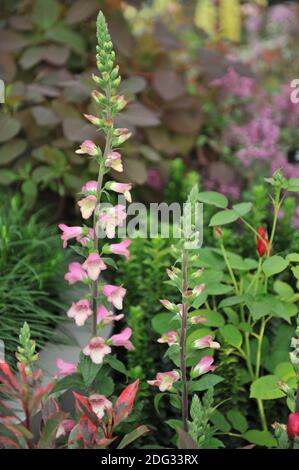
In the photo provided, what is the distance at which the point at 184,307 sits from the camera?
1092 mm

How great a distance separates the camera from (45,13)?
2.10 meters

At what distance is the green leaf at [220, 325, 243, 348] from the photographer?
1.31 m

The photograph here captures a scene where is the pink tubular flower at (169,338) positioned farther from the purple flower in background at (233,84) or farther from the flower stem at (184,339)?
the purple flower in background at (233,84)

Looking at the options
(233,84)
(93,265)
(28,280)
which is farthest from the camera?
(233,84)

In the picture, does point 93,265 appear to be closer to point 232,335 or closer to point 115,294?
point 115,294

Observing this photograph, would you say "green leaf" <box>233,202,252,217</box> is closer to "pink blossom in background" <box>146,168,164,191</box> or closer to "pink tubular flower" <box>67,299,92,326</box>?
"pink tubular flower" <box>67,299,92,326</box>

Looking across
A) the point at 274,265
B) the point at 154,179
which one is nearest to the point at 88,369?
the point at 274,265

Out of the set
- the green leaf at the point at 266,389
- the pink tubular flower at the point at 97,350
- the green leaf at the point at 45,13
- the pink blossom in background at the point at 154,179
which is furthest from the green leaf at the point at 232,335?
the green leaf at the point at 45,13

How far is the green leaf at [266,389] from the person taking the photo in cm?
122

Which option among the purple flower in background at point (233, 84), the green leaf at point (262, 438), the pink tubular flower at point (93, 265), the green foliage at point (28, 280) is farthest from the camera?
the purple flower in background at point (233, 84)

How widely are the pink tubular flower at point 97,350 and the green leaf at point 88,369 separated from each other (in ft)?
0.08

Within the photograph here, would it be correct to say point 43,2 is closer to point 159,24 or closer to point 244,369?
point 159,24

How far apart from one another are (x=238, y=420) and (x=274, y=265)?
34 cm

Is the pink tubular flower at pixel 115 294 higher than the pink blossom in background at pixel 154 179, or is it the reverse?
the pink blossom in background at pixel 154 179
